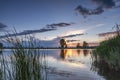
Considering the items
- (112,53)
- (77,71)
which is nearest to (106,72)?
(112,53)

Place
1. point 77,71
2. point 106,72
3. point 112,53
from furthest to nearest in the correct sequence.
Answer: point 77,71 → point 106,72 → point 112,53

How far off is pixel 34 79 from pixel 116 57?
1019 cm

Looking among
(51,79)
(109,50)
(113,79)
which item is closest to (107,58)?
(109,50)

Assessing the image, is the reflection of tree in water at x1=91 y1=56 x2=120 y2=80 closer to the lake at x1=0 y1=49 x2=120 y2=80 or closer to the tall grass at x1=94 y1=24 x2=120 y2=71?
the lake at x1=0 y1=49 x2=120 y2=80

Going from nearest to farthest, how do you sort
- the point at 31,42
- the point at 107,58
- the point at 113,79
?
the point at 31,42 → the point at 113,79 → the point at 107,58

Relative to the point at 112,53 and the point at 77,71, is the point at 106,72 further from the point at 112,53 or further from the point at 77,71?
the point at 77,71

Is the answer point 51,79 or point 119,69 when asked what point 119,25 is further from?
point 51,79

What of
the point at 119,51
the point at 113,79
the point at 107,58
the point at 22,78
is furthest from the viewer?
the point at 107,58

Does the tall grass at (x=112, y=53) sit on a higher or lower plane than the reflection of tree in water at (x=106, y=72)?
higher

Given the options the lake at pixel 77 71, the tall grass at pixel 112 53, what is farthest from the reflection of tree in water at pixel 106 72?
the tall grass at pixel 112 53

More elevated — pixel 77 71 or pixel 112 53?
pixel 112 53

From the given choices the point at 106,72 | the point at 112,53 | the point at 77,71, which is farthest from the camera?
the point at 77,71

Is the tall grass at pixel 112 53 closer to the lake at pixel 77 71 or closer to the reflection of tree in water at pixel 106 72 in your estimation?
the reflection of tree in water at pixel 106 72

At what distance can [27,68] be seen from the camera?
6488 millimetres
